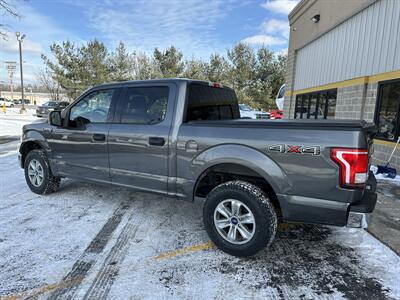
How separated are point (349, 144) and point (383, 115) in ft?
20.7

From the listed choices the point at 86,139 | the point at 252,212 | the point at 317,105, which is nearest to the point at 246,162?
the point at 252,212

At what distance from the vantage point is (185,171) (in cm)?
353

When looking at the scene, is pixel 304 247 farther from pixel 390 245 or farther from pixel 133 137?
pixel 133 137

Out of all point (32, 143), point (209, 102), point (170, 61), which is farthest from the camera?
point (170, 61)

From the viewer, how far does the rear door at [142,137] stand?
3672 mm

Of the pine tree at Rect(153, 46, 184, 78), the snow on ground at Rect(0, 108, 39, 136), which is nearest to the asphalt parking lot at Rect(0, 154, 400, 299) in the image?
the snow on ground at Rect(0, 108, 39, 136)

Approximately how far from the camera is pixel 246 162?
3080 mm

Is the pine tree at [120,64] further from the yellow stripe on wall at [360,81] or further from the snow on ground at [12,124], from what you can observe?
the yellow stripe on wall at [360,81]

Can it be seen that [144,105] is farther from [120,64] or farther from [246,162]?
[120,64]

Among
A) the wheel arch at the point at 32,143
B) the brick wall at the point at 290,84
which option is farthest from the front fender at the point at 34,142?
the brick wall at the point at 290,84

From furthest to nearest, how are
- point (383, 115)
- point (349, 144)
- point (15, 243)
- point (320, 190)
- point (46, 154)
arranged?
point (383, 115) < point (46, 154) < point (15, 243) < point (320, 190) < point (349, 144)

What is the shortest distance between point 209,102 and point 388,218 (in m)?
3.19

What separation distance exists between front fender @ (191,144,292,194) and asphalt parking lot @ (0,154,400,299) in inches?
34.4

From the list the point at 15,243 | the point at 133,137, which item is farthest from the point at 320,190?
the point at 15,243
